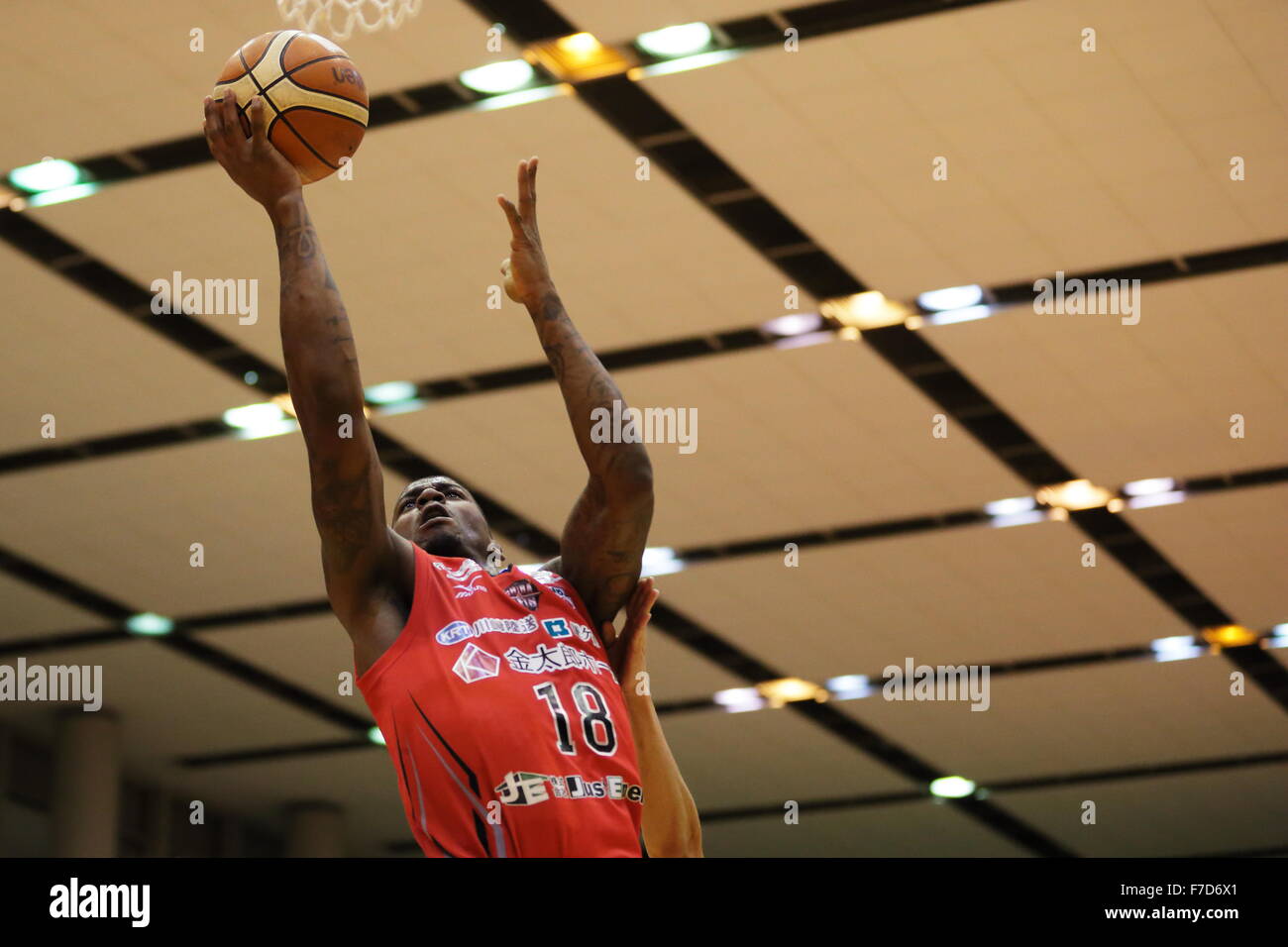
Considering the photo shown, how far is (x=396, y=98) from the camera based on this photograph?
1312 cm

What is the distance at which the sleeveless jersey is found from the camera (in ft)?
16.6

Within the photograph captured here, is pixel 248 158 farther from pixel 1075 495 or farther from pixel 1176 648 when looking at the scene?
pixel 1176 648

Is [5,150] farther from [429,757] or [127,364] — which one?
[429,757]

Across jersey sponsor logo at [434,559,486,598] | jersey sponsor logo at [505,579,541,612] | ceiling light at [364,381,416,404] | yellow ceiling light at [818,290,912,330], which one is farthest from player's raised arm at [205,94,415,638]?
ceiling light at [364,381,416,404]

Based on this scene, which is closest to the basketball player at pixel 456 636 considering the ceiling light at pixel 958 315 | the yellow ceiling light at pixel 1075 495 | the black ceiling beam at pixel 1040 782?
the ceiling light at pixel 958 315

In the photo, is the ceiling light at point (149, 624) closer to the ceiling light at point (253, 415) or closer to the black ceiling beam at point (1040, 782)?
the ceiling light at point (253, 415)

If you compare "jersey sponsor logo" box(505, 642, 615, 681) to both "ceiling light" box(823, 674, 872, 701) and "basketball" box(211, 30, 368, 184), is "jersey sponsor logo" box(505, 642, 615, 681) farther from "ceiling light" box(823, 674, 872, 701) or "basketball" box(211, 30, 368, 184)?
"ceiling light" box(823, 674, 872, 701)

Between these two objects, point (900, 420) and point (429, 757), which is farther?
point (900, 420)

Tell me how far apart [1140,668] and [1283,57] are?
1071 centimetres

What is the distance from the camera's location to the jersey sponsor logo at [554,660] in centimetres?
529

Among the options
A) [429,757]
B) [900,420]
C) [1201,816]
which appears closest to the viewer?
[429,757]
